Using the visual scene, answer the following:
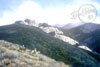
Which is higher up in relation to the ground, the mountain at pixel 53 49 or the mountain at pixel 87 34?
the mountain at pixel 87 34

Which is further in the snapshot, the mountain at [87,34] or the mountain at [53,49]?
the mountain at [87,34]

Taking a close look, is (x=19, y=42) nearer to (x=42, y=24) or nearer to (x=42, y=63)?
(x=42, y=63)

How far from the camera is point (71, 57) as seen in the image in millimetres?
50312

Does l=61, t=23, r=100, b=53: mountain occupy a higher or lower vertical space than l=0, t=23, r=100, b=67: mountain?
higher

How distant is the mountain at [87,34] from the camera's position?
95363 millimetres

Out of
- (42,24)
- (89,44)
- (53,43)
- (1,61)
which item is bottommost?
(1,61)

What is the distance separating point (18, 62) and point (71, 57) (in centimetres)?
1931

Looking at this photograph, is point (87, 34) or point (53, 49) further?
point (87, 34)

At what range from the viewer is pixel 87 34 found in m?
116

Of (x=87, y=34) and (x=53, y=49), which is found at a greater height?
(x=87, y=34)

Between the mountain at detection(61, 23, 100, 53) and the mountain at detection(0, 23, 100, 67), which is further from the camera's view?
the mountain at detection(61, 23, 100, 53)

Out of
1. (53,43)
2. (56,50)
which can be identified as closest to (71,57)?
(56,50)

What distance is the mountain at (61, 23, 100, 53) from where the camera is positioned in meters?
95.4

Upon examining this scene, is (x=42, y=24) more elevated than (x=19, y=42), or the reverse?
(x=42, y=24)
